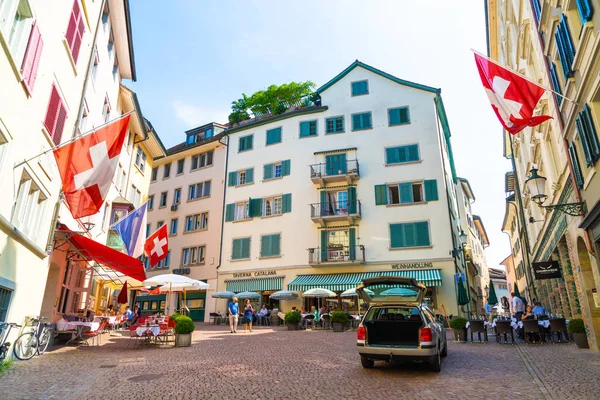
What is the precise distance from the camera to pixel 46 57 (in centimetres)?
991

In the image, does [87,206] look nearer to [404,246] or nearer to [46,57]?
[46,57]

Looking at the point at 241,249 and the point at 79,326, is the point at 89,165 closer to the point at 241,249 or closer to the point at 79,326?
the point at 79,326

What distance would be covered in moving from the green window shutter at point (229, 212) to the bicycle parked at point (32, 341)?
2198cm

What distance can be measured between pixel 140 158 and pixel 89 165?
1581cm

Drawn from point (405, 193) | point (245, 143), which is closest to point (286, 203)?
point (245, 143)

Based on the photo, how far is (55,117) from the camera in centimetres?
1103

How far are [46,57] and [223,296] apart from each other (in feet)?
68.8

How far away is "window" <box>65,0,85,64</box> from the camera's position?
11.6 m

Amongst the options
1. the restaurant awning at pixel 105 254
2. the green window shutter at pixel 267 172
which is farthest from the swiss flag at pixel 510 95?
the green window shutter at pixel 267 172

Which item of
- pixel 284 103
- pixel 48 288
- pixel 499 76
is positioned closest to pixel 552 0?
pixel 499 76

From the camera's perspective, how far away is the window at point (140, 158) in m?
23.3

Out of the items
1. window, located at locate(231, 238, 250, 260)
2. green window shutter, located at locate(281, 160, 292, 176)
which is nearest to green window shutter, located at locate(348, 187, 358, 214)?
green window shutter, located at locate(281, 160, 292, 176)

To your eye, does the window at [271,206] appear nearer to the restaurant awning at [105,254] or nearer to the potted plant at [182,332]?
the restaurant awning at [105,254]

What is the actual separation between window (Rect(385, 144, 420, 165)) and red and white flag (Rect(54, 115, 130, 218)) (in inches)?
856
